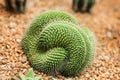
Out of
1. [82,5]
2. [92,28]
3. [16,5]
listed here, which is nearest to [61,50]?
[16,5]

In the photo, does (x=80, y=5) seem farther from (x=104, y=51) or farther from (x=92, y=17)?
(x=104, y=51)

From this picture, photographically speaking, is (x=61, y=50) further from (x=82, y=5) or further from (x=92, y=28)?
(x=82, y=5)

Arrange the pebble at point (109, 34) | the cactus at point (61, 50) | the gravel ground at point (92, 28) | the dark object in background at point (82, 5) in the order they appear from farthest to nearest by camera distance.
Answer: the dark object in background at point (82, 5)
the pebble at point (109, 34)
the gravel ground at point (92, 28)
the cactus at point (61, 50)

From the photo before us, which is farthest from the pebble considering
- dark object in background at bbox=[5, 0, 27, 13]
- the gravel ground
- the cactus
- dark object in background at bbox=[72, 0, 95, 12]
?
the cactus

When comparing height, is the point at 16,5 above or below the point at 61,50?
above

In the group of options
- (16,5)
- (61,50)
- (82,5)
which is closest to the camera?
(61,50)

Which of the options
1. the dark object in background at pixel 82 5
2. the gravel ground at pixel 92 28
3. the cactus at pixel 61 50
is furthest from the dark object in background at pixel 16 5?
the cactus at pixel 61 50

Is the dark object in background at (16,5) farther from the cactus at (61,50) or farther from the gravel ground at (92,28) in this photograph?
the cactus at (61,50)
